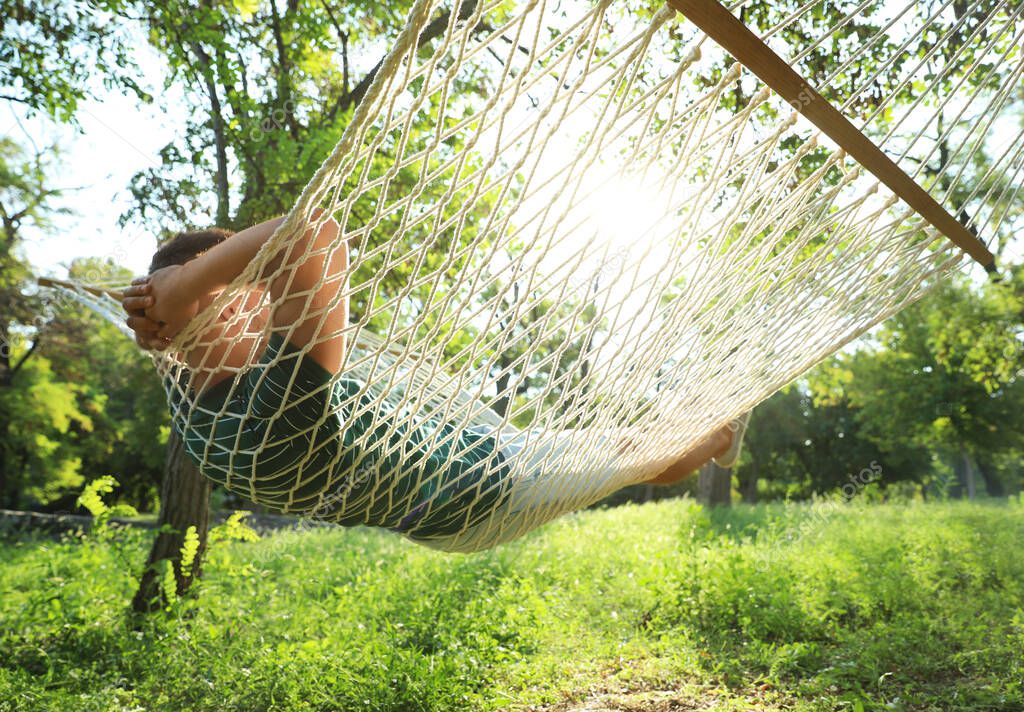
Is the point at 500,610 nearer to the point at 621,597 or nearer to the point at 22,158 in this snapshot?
the point at 621,597

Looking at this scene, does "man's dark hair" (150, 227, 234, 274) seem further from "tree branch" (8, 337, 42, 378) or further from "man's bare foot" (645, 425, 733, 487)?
"tree branch" (8, 337, 42, 378)

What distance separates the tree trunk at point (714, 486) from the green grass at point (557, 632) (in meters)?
2.97

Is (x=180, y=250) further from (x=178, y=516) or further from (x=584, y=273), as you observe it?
(x=178, y=516)

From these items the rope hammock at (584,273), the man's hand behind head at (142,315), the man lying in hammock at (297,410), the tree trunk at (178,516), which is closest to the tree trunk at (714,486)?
the tree trunk at (178,516)

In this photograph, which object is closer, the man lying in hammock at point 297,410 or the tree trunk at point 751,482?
the man lying in hammock at point 297,410

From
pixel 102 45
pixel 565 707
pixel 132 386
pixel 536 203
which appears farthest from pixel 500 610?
pixel 132 386

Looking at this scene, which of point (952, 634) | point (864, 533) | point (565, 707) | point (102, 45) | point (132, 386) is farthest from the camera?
→ point (132, 386)

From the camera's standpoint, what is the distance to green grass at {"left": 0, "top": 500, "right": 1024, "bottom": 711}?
2199mm

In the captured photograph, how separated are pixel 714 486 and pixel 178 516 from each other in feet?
16.6

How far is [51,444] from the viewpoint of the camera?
9820 millimetres

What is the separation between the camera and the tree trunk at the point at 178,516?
2951 millimetres

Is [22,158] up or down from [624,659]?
up

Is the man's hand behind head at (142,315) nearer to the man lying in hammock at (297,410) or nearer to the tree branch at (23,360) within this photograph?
the man lying in hammock at (297,410)

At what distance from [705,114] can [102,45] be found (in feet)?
9.23
